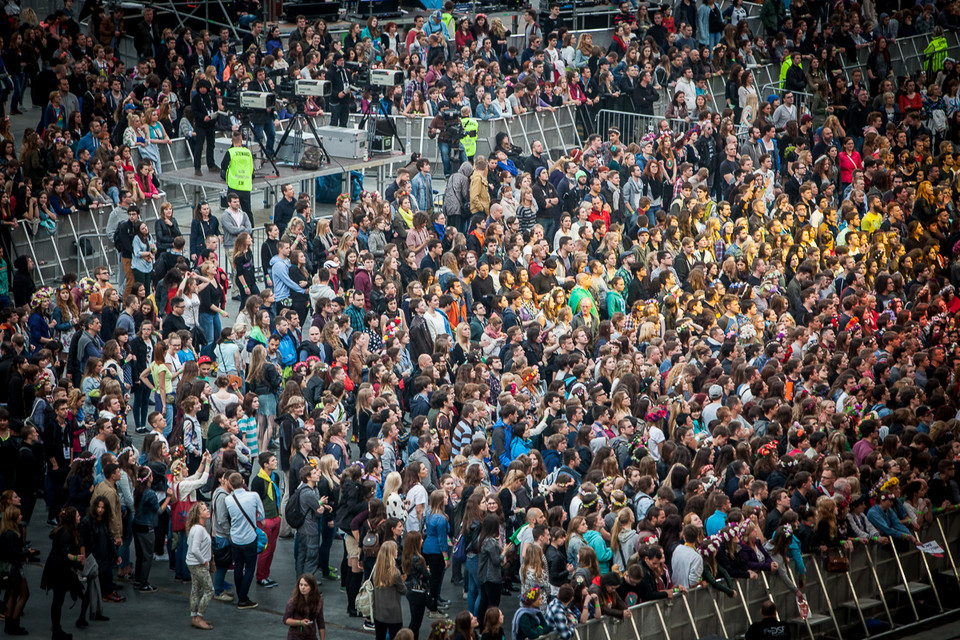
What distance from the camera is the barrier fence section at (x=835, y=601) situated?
1270 centimetres

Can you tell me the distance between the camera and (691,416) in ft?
51.5

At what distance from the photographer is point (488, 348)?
17.4m

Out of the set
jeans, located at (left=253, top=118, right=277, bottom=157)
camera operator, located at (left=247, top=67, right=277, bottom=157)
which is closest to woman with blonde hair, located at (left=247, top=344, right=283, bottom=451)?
camera operator, located at (left=247, top=67, right=277, bottom=157)

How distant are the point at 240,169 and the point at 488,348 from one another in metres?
5.07

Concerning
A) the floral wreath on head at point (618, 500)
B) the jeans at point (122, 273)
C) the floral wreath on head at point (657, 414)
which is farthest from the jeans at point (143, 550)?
the jeans at point (122, 273)

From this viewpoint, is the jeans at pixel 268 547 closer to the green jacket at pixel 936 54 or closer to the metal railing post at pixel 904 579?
the metal railing post at pixel 904 579

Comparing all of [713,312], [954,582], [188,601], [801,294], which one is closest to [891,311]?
[801,294]

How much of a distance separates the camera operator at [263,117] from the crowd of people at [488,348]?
1.56 feet

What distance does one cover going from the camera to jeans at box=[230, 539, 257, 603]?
43.6 feet

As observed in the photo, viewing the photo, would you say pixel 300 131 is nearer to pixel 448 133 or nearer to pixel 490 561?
pixel 448 133

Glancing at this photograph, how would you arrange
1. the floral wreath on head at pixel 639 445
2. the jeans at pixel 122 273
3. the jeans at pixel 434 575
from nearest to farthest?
the jeans at pixel 434 575, the floral wreath on head at pixel 639 445, the jeans at pixel 122 273

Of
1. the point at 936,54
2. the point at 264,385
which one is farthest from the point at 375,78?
the point at 936,54

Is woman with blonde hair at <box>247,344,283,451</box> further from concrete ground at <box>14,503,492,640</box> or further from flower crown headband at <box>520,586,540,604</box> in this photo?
flower crown headband at <box>520,586,540,604</box>

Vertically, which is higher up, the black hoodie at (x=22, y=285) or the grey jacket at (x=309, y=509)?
the black hoodie at (x=22, y=285)
